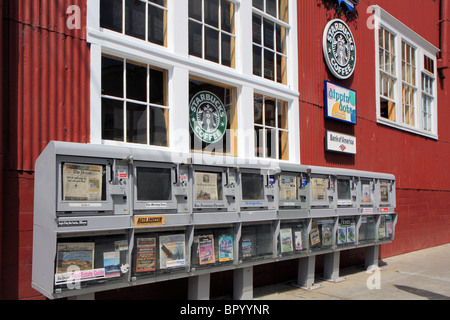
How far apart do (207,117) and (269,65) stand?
2096 millimetres

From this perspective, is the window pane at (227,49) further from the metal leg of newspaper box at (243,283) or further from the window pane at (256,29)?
the metal leg of newspaper box at (243,283)

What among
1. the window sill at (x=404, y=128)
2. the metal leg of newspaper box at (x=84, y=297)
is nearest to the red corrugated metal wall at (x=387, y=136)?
the window sill at (x=404, y=128)

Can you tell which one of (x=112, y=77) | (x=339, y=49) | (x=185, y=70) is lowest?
(x=112, y=77)

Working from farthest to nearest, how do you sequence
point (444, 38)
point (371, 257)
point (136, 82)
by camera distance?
point (444, 38) < point (371, 257) < point (136, 82)

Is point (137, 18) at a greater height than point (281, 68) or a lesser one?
greater

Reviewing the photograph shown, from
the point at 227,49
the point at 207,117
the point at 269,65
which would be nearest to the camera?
the point at 207,117

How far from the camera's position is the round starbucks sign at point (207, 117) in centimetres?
718

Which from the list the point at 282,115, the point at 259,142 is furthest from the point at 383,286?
the point at 282,115

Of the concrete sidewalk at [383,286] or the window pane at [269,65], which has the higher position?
the window pane at [269,65]

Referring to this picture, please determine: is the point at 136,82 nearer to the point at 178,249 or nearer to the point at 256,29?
the point at 178,249

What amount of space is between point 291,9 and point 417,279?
20.4 feet

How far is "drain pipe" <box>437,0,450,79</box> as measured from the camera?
15219 mm

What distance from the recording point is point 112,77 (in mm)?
6145

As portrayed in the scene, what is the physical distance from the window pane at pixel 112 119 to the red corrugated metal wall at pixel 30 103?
1.29ft
